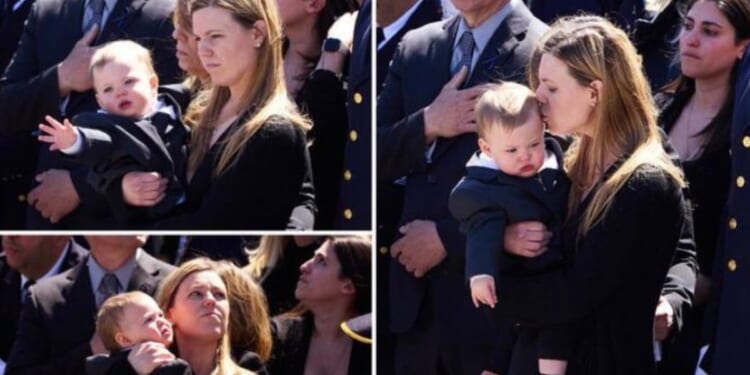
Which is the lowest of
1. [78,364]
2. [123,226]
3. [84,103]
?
[78,364]

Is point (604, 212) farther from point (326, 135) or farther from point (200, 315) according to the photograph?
point (200, 315)

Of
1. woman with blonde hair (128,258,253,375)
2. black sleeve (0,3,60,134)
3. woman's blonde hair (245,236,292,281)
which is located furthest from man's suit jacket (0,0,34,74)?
woman's blonde hair (245,236,292,281)

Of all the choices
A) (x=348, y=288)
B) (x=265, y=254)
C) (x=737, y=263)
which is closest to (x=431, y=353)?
(x=348, y=288)

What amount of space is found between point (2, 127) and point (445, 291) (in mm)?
1299

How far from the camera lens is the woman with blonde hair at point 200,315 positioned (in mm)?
4426

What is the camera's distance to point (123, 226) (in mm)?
4516

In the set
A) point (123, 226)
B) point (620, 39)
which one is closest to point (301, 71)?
point (123, 226)

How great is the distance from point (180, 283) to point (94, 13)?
75cm

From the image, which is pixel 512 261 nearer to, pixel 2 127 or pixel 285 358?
pixel 285 358

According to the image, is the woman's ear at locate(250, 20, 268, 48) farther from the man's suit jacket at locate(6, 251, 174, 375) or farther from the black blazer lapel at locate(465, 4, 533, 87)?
the man's suit jacket at locate(6, 251, 174, 375)

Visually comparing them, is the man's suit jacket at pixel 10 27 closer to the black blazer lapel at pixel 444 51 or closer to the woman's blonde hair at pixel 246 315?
the woman's blonde hair at pixel 246 315

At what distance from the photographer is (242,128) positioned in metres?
4.23

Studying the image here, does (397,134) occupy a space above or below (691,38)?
below

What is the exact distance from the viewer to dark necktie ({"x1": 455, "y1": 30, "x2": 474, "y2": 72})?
4.40 meters
